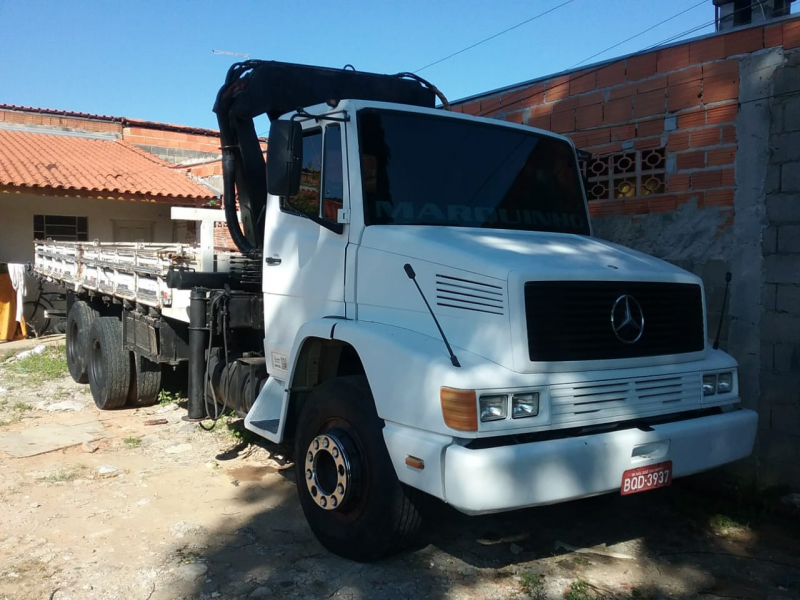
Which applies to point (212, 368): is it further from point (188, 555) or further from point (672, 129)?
point (672, 129)

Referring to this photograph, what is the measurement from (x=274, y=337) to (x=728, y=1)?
4831 millimetres

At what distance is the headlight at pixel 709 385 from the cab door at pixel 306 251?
2.09m

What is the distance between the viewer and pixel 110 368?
760 centimetres

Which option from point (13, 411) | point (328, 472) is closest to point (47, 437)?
point (13, 411)

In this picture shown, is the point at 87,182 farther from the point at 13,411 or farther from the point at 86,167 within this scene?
the point at 13,411

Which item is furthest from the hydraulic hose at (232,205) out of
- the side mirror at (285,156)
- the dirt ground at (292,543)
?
the dirt ground at (292,543)

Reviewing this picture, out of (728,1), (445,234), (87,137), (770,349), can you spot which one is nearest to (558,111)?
(728,1)

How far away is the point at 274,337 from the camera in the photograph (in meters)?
5.00

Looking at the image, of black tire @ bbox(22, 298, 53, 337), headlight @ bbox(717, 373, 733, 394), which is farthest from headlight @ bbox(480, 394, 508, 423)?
black tire @ bbox(22, 298, 53, 337)

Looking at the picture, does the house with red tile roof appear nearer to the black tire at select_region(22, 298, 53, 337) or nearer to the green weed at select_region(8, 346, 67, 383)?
the black tire at select_region(22, 298, 53, 337)

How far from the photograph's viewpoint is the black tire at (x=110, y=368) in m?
7.61

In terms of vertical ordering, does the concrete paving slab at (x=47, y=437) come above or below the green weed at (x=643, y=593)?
above

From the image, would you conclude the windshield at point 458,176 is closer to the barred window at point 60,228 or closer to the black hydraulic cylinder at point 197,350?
the black hydraulic cylinder at point 197,350

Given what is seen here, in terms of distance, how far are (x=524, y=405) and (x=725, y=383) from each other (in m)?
1.49
